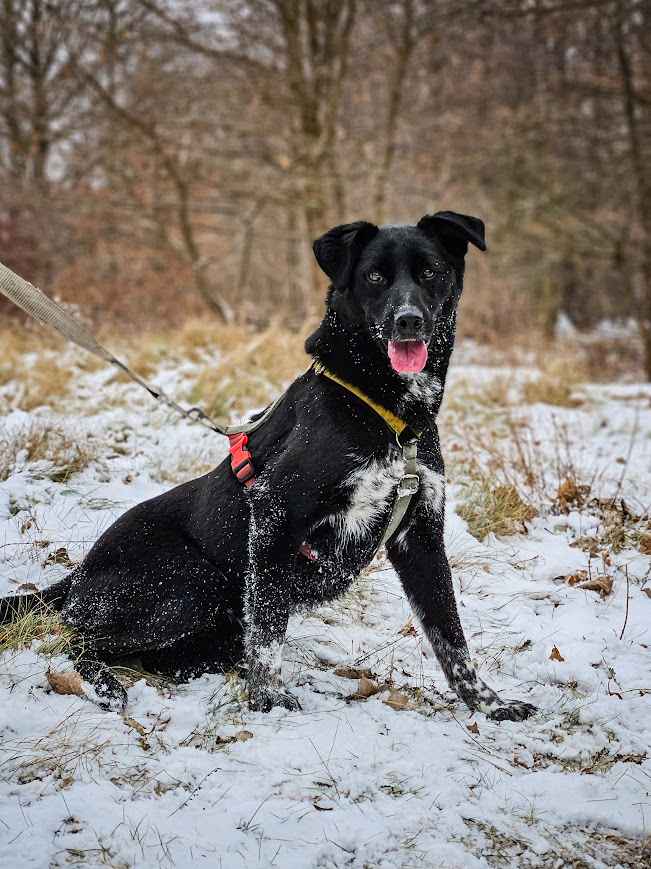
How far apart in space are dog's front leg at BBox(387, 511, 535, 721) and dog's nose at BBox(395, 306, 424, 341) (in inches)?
26.7

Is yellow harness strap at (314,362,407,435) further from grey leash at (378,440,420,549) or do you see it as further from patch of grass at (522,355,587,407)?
patch of grass at (522,355,587,407)

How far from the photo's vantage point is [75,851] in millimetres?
1631

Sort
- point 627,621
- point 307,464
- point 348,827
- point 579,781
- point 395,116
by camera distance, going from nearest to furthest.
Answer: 1. point 348,827
2. point 579,781
3. point 307,464
4. point 627,621
5. point 395,116

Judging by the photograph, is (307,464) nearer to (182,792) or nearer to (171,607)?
(171,607)

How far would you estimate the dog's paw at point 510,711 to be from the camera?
2381mm

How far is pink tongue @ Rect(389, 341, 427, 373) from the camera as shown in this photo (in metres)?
2.28

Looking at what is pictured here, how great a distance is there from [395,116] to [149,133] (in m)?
3.80

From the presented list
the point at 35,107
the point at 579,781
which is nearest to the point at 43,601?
the point at 579,781

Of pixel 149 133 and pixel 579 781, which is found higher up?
pixel 149 133

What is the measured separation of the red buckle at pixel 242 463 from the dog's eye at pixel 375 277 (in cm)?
78

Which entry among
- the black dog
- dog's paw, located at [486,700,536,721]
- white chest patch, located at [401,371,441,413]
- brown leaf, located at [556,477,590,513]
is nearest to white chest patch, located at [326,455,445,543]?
the black dog

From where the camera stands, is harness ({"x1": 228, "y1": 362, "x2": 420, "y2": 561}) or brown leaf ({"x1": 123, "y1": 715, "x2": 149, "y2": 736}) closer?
brown leaf ({"x1": 123, "y1": 715, "x2": 149, "y2": 736})

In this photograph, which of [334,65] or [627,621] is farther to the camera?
[334,65]

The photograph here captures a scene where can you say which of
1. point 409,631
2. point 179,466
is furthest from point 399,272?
point 179,466
